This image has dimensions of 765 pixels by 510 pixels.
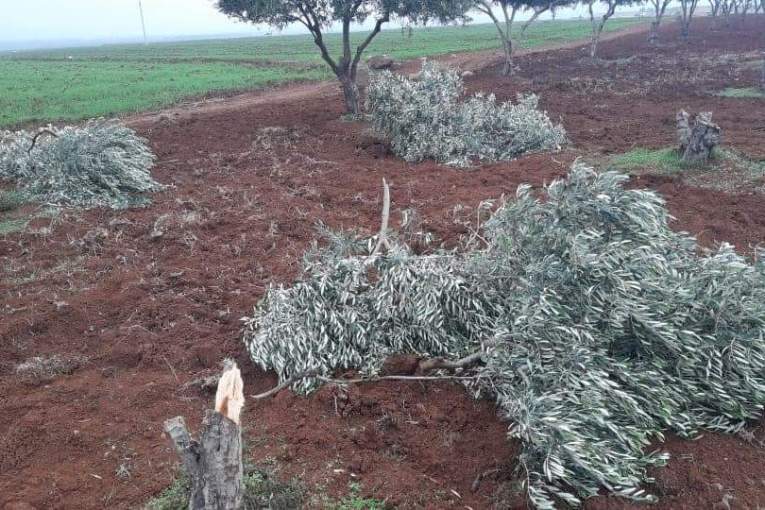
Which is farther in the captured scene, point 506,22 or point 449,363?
point 506,22

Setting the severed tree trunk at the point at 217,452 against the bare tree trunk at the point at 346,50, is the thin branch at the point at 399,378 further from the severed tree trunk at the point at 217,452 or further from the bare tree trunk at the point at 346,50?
the bare tree trunk at the point at 346,50

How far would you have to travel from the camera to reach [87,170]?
9.97 metres

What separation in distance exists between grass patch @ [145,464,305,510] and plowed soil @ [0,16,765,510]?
0.10m

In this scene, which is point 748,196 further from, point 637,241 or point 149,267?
point 149,267

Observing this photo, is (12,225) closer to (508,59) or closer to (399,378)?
(399,378)

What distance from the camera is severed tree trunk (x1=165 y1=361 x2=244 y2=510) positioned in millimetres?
3004

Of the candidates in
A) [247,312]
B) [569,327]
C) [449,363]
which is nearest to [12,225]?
[247,312]

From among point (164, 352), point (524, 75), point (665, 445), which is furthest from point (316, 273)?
point (524, 75)

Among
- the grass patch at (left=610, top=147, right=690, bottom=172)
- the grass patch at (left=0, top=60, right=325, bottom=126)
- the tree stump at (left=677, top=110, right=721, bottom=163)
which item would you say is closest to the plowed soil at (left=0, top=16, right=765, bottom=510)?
the grass patch at (left=610, top=147, right=690, bottom=172)

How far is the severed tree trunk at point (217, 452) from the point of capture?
9.86 feet

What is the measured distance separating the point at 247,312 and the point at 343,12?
35.0 ft

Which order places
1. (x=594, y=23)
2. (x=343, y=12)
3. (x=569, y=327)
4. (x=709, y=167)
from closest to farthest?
(x=569, y=327), (x=709, y=167), (x=343, y=12), (x=594, y=23)

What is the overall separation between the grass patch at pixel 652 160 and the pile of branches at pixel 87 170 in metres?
8.32

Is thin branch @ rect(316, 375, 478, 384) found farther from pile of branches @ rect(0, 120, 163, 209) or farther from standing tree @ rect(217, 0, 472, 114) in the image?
standing tree @ rect(217, 0, 472, 114)
